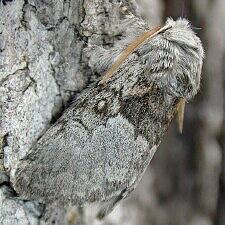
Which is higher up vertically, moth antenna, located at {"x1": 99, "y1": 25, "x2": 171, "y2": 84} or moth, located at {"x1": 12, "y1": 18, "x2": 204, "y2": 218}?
moth antenna, located at {"x1": 99, "y1": 25, "x2": 171, "y2": 84}

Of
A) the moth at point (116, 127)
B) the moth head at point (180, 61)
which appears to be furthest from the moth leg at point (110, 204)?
the moth head at point (180, 61)

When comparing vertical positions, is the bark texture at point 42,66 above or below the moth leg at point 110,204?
above

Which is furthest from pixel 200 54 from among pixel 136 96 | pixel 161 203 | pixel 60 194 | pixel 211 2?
pixel 161 203

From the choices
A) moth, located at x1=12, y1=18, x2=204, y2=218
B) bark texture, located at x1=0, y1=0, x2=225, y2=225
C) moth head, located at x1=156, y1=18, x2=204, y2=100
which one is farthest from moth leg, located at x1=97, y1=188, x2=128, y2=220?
moth head, located at x1=156, y1=18, x2=204, y2=100

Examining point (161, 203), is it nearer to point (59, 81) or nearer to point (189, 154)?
point (189, 154)

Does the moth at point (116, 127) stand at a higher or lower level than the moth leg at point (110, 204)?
higher

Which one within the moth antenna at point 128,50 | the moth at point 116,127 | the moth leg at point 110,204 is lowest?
the moth leg at point 110,204

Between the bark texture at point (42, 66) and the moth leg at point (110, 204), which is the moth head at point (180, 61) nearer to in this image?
the bark texture at point (42, 66)

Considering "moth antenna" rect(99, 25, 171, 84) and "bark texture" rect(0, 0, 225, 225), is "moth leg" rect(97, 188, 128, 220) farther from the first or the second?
"moth antenna" rect(99, 25, 171, 84)

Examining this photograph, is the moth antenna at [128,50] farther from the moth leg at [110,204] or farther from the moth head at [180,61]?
the moth leg at [110,204]

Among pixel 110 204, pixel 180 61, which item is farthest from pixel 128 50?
pixel 110 204
